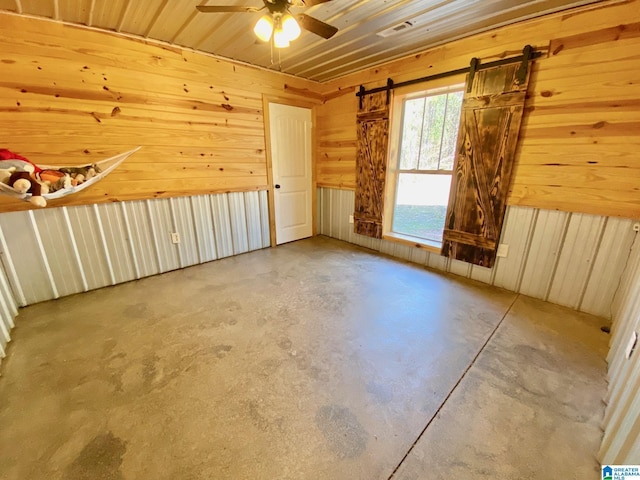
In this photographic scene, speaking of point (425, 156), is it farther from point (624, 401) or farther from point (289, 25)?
point (624, 401)

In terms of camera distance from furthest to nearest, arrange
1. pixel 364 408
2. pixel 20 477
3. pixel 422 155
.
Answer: pixel 422 155
pixel 364 408
pixel 20 477

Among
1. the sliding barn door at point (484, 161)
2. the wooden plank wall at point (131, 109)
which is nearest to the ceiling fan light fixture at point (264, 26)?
the wooden plank wall at point (131, 109)

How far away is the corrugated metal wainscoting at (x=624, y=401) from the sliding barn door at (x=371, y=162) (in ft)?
7.82

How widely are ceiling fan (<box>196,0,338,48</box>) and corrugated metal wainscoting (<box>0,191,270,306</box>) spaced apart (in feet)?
6.65

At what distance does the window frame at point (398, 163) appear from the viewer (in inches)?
114

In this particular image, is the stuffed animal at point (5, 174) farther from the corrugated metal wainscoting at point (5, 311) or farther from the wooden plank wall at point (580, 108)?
the wooden plank wall at point (580, 108)

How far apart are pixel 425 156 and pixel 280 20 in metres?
2.24

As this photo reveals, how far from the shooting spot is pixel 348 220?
4125mm

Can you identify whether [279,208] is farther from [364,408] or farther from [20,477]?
[20,477]

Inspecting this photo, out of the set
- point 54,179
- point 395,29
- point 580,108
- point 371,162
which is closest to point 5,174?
point 54,179

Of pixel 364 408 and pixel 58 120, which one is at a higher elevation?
pixel 58 120

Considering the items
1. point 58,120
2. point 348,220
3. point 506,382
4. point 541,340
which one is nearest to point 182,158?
point 58,120

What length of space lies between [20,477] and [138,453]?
17.1 inches

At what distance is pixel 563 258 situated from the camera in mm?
2334
